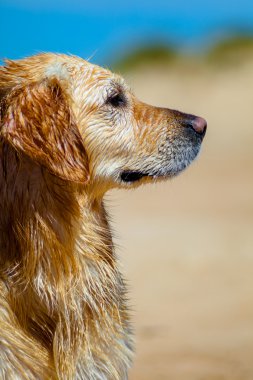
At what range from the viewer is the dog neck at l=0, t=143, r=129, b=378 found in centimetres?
575

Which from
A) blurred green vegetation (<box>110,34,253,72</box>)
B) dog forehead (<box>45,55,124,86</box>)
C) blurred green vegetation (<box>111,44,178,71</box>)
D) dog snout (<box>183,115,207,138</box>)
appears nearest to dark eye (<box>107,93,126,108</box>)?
dog forehead (<box>45,55,124,86</box>)

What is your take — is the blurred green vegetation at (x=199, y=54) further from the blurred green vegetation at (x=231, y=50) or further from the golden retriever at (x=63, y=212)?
the golden retriever at (x=63, y=212)

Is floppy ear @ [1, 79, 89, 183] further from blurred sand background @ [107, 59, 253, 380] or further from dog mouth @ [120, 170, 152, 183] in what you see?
blurred sand background @ [107, 59, 253, 380]

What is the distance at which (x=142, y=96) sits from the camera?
166 ft

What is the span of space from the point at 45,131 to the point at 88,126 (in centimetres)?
55

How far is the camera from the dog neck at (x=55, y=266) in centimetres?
575

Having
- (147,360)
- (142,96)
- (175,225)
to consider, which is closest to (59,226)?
(147,360)

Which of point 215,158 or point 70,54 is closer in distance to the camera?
point 70,54

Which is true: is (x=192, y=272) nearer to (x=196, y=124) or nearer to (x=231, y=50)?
(x=196, y=124)

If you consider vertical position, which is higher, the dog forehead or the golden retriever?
the dog forehead

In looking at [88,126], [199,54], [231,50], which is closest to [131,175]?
[88,126]

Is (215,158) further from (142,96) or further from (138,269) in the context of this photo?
(138,269)

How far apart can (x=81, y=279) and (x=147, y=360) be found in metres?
3.46

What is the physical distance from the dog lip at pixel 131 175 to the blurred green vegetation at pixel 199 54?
42659 millimetres
